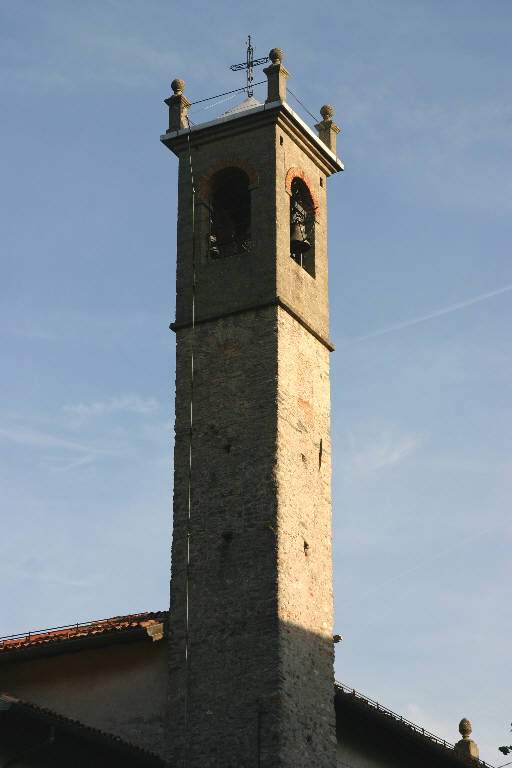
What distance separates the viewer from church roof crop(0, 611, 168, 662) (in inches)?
784

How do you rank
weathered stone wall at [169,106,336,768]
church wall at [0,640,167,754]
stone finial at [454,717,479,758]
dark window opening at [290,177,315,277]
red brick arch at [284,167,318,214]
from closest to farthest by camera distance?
weathered stone wall at [169,106,336,768] < church wall at [0,640,167,754] < red brick arch at [284,167,318,214] < dark window opening at [290,177,315,277] < stone finial at [454,717,479,758]

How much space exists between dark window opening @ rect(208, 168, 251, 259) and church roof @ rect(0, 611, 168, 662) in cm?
660

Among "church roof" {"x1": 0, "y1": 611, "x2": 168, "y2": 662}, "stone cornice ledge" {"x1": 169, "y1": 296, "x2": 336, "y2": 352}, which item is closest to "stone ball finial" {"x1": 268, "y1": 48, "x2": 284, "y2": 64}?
"stone cornice ledge" {"x1": 169, "y1": 296, "x2": 336, "y2": 352}

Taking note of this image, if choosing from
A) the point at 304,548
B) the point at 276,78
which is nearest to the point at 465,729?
the point at 304,548

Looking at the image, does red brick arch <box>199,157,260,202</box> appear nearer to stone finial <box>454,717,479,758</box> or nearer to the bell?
the bell

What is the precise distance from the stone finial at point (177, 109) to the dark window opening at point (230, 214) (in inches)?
51.7

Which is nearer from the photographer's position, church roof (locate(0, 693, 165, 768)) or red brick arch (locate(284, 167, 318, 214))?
church roof (locate(0, 693, 165, 768))

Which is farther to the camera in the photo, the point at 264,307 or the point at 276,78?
the point at 276,78

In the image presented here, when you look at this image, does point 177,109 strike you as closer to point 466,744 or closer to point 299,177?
point 299,177

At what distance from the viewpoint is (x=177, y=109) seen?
80.2 ft

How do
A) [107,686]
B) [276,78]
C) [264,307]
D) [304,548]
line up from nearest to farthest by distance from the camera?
[107,686] → [304,548] → [264,307] → [276,78]

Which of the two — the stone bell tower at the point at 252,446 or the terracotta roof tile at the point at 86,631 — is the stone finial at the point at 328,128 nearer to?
the stone bell tower at the point at 252,446

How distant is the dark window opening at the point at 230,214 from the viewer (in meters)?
23.8

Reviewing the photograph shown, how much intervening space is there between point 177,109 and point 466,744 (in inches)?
518
